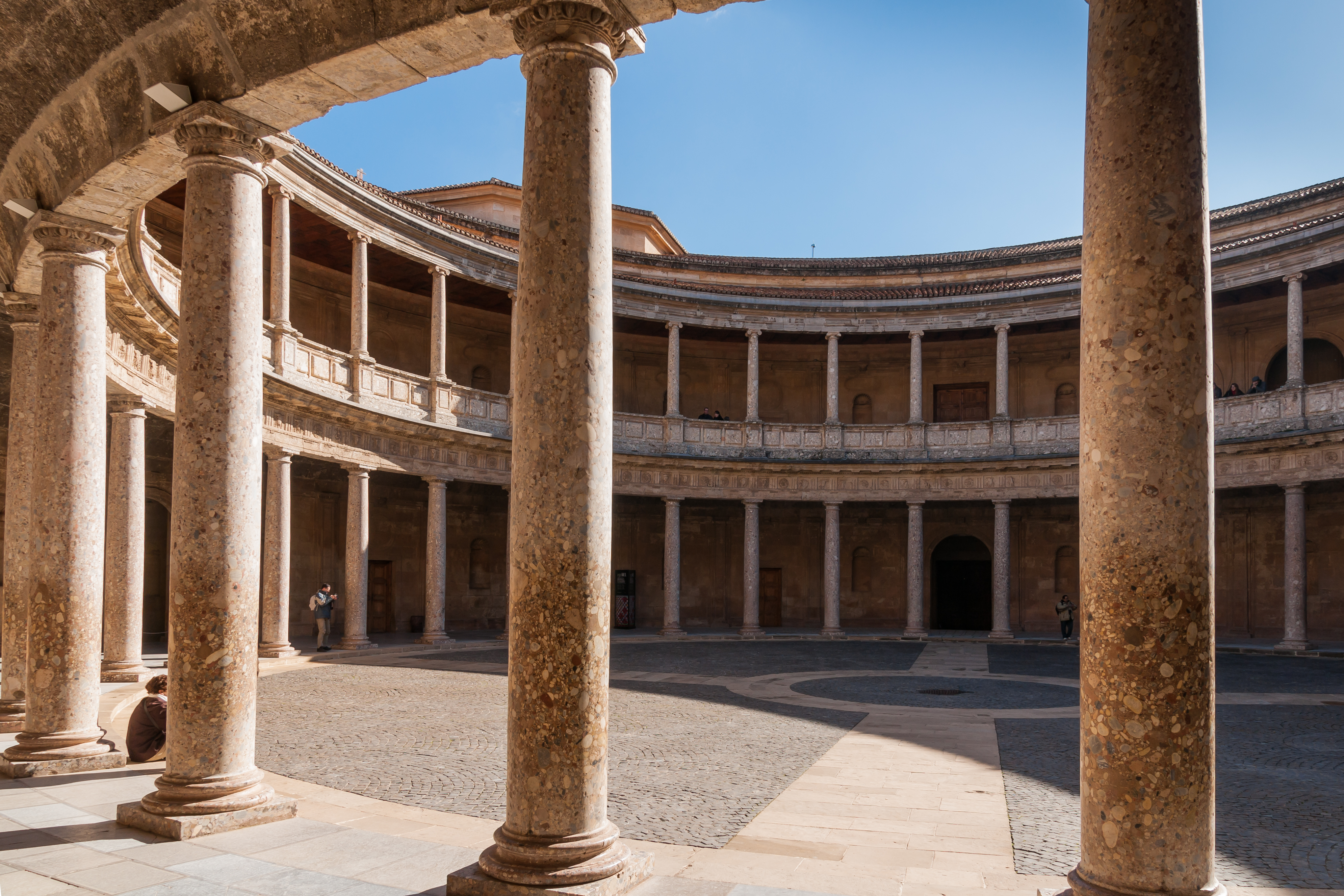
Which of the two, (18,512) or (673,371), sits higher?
(673,371)

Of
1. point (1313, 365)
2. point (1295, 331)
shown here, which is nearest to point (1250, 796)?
point (1295, 331)

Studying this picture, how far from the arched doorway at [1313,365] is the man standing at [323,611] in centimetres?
2271

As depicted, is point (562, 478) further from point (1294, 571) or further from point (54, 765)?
point (1294, 571)

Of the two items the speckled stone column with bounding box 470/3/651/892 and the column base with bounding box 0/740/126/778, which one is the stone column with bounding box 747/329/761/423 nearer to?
the column base with bounding box 0/740/126/778

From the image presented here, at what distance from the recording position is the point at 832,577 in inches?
1044

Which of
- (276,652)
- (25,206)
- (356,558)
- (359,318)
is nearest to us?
(25,206)

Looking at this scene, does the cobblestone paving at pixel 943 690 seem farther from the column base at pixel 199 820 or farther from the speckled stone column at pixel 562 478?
the speckled stone column at pixel 562 478

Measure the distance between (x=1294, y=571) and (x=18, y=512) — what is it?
23.5m

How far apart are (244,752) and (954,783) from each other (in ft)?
18.3

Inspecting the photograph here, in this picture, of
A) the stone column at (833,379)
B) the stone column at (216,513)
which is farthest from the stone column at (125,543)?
the stone column at (833,379)

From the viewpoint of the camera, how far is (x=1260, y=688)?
1538 centimetres

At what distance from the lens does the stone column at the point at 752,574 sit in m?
26.0

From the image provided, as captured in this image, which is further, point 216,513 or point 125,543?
point 125,543

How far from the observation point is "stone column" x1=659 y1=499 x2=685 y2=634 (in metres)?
25.6
